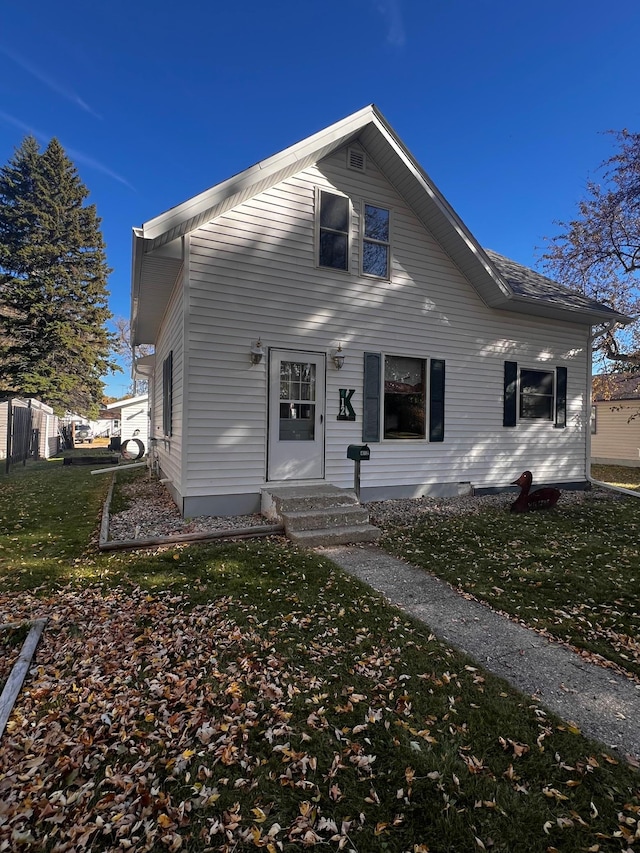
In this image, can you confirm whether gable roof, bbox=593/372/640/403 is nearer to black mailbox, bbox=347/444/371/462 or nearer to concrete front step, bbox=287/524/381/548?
black mailbox, bbox=347/444/371/462

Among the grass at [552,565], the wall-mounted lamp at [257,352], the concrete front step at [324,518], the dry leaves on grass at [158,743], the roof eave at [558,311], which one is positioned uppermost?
the roof eave at [558,311]

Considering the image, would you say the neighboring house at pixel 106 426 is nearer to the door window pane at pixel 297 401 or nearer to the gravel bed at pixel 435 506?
the door window pane at pixel 297 401

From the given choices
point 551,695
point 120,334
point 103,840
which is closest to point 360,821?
point 103,840

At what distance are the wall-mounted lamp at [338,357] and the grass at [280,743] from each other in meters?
4.27

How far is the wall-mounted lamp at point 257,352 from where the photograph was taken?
6.28 m

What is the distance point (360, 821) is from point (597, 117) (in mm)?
18525

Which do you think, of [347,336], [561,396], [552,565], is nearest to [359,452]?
[347,336]

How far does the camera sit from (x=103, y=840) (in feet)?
5.11

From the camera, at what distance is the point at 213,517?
6.12 m

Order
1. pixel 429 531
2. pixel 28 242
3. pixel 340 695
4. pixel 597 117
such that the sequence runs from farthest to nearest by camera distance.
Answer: pixel 28 242, pixel 597 117, pixel 429 531, pixel 340 695

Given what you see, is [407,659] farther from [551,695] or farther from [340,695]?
[551,695]

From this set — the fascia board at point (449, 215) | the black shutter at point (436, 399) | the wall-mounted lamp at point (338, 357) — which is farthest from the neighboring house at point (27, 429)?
the fascia board at point (449, 215)

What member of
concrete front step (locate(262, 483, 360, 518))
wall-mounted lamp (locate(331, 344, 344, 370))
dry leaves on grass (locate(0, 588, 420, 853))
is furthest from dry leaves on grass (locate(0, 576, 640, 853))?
wall-mounted lamp (locate(331, 344, 344, 370))

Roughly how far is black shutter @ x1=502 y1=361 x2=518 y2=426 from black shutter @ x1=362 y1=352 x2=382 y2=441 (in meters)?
3.15
